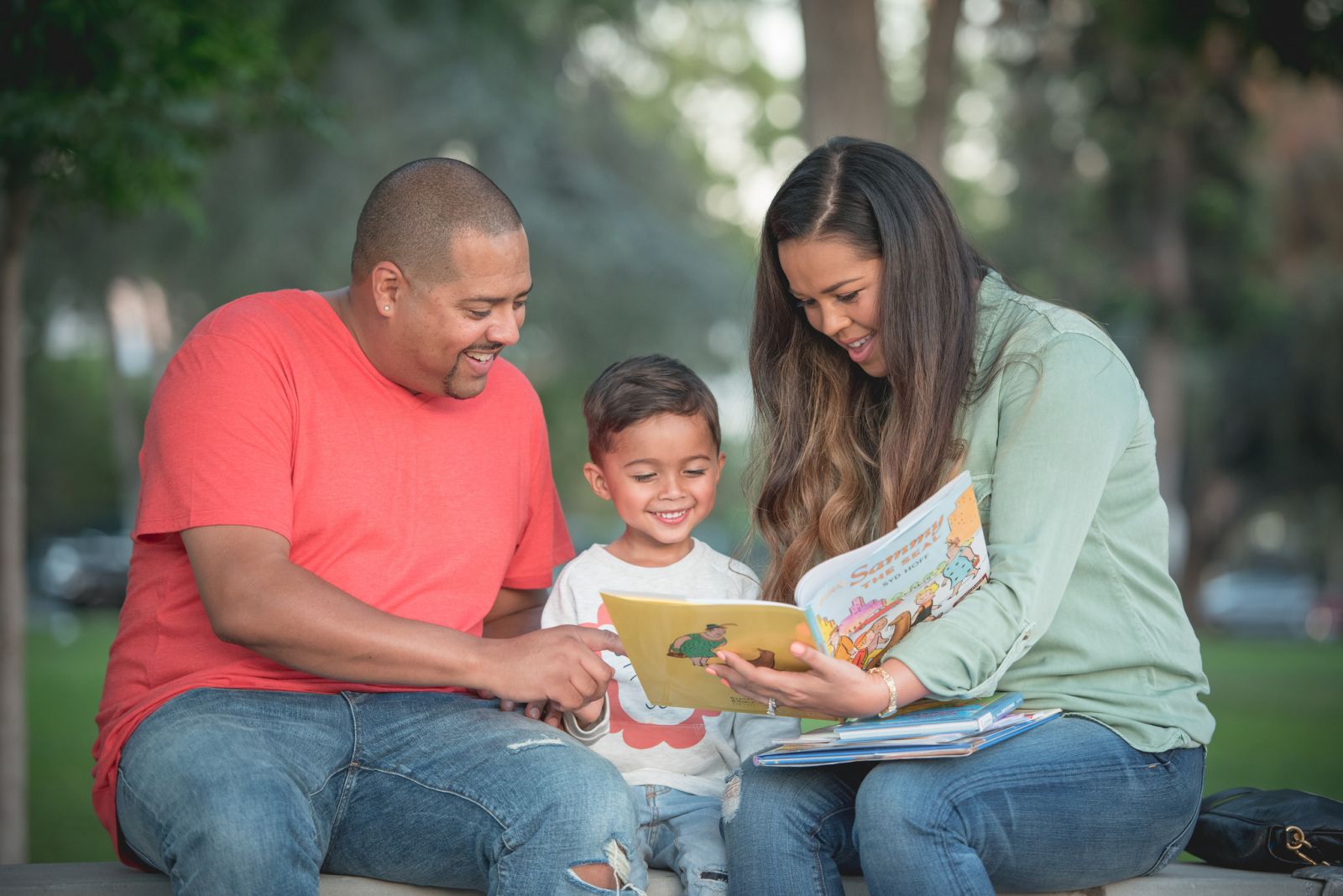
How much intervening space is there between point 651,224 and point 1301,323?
11943 mm

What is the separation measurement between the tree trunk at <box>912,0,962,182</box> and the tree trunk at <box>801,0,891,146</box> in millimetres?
1318

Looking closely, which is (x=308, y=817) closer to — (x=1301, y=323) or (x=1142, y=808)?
(x=1142, y=808)

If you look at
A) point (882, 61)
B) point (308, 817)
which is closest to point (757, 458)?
point (308, 817)

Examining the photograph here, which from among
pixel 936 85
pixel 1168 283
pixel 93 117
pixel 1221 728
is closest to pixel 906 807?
pixel 93 117

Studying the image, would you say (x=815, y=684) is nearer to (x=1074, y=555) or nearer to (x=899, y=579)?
(x=899, y=579)

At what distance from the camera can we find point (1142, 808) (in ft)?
8.79

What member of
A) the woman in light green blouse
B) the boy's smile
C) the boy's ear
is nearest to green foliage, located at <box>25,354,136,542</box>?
the boy's ear

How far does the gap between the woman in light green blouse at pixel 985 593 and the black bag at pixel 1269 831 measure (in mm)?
258

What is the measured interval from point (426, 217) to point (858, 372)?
114 centimetres

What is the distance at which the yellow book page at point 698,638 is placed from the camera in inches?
94.4

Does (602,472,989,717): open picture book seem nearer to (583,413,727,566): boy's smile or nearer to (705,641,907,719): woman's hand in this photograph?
(705,641,907,719): woman's hand

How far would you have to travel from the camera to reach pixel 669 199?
17.3 m

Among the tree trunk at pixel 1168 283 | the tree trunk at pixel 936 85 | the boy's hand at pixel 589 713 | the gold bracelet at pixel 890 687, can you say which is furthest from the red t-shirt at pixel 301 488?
the tree trunk at pixel 1168 283

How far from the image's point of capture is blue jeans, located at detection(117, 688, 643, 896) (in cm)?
247
